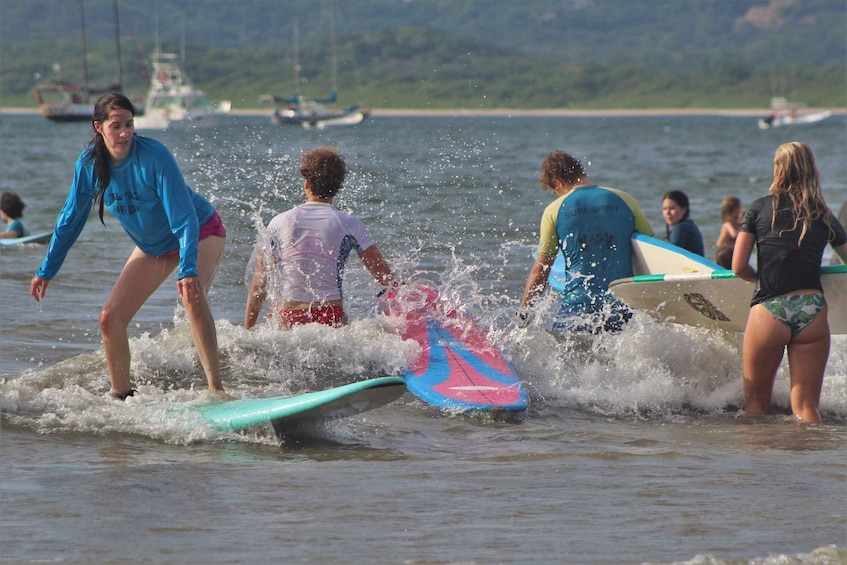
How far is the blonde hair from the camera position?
5.50m

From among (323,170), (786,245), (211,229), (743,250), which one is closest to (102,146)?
(211,229)

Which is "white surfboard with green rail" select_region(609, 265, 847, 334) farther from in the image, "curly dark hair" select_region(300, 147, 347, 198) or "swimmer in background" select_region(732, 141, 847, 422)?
"curly dark hair" select_region(300, 147, 347, 198)

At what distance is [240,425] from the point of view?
5363 millimetres

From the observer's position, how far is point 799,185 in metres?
5.52

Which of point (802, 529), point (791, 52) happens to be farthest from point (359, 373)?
point (791, 52)

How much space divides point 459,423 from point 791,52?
185331mm

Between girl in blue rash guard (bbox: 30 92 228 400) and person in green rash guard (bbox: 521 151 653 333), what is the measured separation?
7.39 feet

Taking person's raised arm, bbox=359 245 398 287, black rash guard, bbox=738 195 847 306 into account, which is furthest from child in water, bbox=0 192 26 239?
black rash guard, bbox=738 195 847 306

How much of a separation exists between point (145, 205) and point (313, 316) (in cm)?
157

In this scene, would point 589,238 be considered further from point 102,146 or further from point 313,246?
point 102,146

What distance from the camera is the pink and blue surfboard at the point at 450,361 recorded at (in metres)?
6.12

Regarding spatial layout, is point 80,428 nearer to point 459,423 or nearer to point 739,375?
point 459,423

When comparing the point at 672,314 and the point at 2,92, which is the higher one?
the point at 2,92

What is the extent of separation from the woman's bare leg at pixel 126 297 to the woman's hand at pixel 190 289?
442 mm
